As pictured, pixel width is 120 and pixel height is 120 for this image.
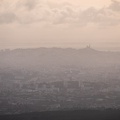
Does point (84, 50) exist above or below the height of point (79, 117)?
above

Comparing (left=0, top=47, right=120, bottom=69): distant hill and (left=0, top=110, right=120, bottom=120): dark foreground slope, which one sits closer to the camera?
(left=0, top=110, right=120, bottom=120): dark foreground slope

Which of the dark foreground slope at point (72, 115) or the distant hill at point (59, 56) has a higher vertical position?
the distant hill at point (59, 56)

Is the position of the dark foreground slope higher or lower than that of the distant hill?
lower

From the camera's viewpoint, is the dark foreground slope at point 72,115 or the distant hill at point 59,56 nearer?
the dark foreground slope at point 72,115

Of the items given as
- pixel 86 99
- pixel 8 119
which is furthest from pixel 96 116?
pixel 86 99

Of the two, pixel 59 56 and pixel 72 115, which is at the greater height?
pixel 59 56

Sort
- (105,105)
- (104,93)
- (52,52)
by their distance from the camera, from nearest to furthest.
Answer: (105,105), (104,93), (52,52)

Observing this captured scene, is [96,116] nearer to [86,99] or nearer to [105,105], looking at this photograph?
[105,105]

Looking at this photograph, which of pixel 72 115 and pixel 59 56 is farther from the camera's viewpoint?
pixel 59 56
